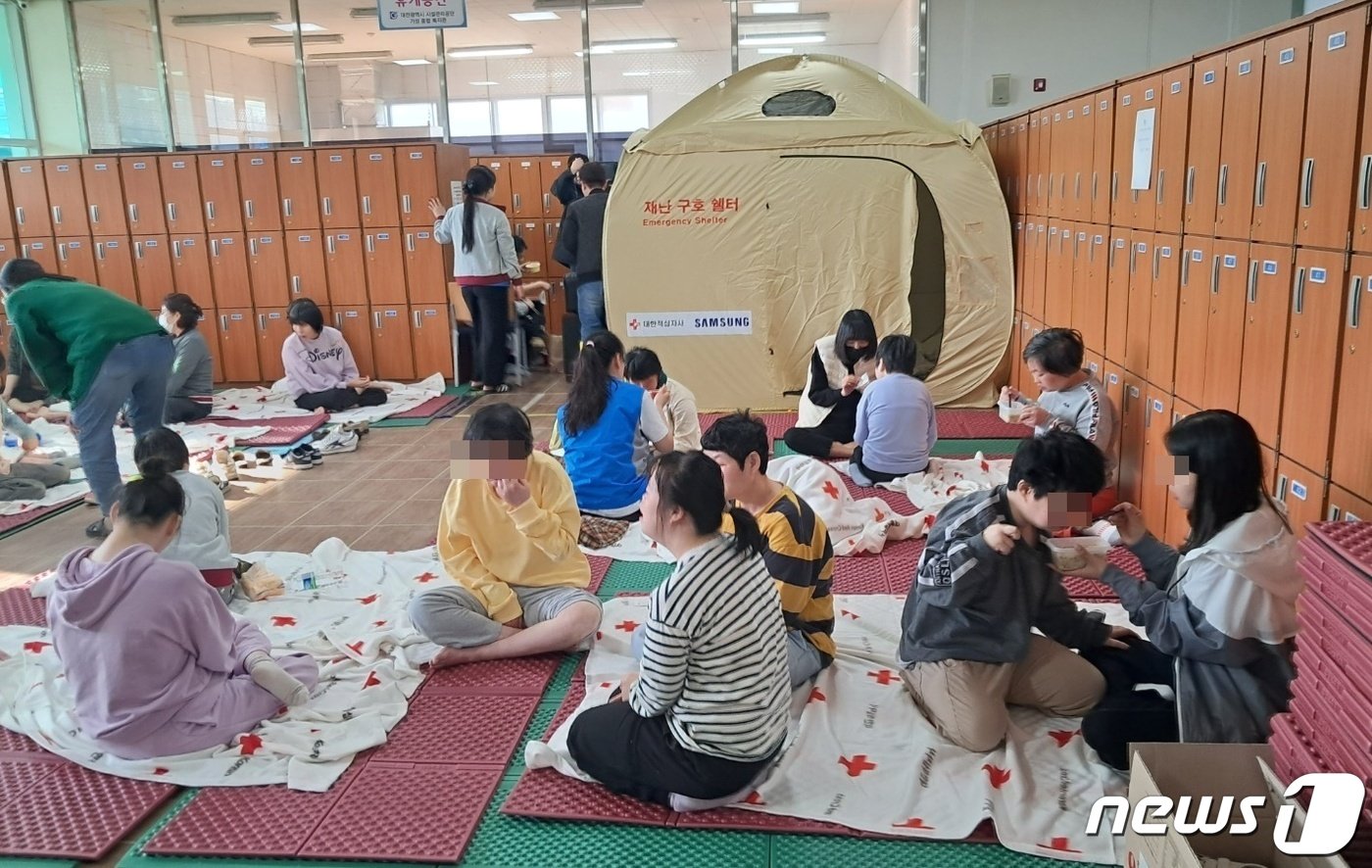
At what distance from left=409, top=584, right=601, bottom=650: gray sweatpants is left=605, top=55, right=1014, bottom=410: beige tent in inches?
151

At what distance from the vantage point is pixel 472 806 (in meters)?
2.79

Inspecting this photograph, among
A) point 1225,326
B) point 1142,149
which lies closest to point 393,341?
point 1142,149

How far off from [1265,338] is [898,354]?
1.92 meters

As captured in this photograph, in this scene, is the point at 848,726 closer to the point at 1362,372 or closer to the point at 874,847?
the point at 874,847

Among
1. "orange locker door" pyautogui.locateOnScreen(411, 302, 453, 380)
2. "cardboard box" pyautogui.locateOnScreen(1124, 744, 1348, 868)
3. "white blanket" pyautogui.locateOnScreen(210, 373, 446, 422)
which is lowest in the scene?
"white blanket" pyautogui.locateOnScreen(210, 373, 446, 422)

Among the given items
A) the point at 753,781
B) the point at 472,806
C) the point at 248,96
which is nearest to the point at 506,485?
the point at 472,806

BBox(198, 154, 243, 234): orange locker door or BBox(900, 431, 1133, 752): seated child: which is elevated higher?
BBox(198, 154, 243, 234): orange locker door

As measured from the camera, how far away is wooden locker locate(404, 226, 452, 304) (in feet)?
28.4

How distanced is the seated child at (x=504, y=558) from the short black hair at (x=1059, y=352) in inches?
96.1

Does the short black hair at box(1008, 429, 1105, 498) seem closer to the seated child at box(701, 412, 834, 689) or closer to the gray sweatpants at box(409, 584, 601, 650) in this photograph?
the seated child at box(701, 412, 834, 689)

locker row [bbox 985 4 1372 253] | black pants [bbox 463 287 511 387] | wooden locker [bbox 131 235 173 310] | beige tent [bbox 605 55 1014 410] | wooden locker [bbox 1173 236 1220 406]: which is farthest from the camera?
wooden locker [bbox 131 235 173 310]

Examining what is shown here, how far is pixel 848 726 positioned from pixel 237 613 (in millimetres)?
2459

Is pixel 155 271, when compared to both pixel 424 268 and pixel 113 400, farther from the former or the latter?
pixel 113 400

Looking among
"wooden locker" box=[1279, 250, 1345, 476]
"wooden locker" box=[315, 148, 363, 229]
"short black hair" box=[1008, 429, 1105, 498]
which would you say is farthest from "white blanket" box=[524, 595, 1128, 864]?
"wooden locker" box=[315, 148, 363, 229]
